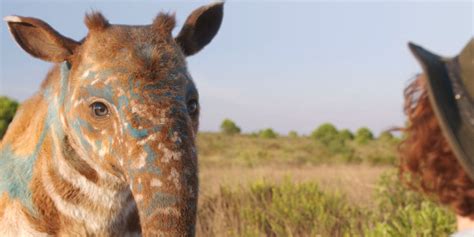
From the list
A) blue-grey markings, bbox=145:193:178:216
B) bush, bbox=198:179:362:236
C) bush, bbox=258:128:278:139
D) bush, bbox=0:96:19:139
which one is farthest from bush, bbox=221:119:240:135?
blue-grey markings, bbox=145:193:178:216

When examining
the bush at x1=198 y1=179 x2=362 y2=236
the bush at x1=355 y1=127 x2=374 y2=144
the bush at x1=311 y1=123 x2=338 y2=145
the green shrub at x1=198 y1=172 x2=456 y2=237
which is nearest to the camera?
the green shrub at x1=198 y1=172 x2=456 y2=237

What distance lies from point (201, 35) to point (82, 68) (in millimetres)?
1010

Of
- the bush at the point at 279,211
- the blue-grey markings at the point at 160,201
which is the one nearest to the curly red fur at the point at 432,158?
the blue-grey markings at the point at 160,201

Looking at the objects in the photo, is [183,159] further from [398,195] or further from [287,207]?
[398,195]

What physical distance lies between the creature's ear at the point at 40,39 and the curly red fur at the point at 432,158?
8.55ft

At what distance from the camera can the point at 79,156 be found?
156 inches

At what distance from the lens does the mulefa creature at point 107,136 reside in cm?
320

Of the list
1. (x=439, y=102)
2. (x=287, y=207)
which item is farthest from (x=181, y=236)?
(x=287, y=207)

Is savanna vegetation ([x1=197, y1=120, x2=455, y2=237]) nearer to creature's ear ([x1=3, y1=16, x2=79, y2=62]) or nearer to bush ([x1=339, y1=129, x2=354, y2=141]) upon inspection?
creature's ear ([x1=3, y1=16, x2=79, y2=62])

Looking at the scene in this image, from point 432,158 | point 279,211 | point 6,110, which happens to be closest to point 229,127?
point 6,110

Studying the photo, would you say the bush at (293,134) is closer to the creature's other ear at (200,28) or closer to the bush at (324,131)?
the bush at (324,131)

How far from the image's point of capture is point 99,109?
3.69 meters

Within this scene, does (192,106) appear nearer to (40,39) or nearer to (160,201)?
(160,201)

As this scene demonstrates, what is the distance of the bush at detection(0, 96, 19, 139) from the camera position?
16.0 metres
